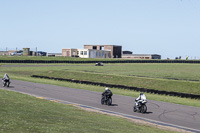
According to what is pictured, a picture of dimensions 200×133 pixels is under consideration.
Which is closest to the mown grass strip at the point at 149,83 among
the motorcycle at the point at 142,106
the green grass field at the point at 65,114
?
the green grass field at the point at 65,114

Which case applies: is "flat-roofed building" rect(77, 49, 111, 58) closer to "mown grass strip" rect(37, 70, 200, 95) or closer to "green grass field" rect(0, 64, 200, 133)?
"green grass field" rect(0, 64, 200, 133)

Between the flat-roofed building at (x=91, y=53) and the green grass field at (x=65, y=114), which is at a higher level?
the flat-roofed building at (x=91, y=53)

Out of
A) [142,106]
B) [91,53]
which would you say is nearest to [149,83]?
[142,106]

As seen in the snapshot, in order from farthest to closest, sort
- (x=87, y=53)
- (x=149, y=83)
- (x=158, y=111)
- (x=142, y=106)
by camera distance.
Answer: (x=87, y=53) < (x=149, y=83) < (x=158, y=111) < (x=142, y=106)

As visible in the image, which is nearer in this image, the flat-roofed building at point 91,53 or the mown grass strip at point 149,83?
the mown grass strip at point 149,83

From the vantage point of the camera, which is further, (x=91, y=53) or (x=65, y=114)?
(x=91, y=53)

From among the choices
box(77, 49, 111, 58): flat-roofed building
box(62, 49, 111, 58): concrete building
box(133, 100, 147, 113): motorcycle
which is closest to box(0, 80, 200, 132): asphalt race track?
box(133, 100, 147, 113): motorcycle

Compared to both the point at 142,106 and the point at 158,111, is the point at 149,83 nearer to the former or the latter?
the point at 158,111

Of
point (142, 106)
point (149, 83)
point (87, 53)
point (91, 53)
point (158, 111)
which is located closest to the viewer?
point (142, 106)

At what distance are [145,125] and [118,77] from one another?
28.3m

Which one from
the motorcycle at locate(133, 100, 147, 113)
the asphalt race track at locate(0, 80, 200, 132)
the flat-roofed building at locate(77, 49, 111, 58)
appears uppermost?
the flat-roofed building at locate(77, 49, 111, 58)

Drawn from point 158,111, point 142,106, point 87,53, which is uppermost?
point 87,53

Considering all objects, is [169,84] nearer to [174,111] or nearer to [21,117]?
[174,111]

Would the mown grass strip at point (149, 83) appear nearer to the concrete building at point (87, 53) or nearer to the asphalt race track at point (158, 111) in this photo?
the asphalt race track at point (158, 111)
